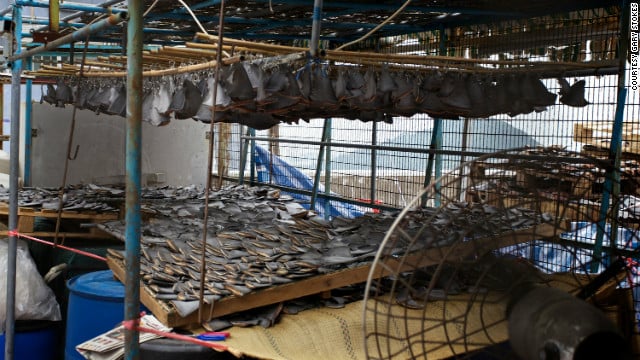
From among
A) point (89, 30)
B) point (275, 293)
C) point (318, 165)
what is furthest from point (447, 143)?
point (89, 30)

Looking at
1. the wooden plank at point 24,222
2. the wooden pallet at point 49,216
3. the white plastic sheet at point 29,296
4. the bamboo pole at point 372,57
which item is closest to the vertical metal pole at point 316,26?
the bamboo pole at point 372,57

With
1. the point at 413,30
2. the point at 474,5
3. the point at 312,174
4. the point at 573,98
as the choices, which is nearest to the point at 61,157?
the point at 312,174

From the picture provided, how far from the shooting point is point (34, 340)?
652 centimetres

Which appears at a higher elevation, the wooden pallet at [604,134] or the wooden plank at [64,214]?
the wooden pallet at [604,134]

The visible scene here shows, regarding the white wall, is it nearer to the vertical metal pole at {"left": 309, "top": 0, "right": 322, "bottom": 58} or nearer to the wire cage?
the wire cage

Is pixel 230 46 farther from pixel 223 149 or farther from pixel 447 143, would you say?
pixel 223 149

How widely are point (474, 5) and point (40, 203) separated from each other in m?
5.27

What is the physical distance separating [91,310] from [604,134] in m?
4.99

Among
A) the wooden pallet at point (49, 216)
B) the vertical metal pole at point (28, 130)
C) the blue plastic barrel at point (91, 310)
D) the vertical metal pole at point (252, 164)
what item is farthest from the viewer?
the vertical metal pole at point (252, 164)

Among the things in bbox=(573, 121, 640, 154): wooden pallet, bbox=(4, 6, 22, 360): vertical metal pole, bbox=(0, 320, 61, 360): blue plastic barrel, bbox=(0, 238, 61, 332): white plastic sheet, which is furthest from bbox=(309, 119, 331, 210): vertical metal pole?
bbox=(4, 6, 22, 360): vertical metal pole

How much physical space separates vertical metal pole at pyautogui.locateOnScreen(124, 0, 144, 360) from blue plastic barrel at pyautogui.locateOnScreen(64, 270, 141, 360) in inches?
78.5

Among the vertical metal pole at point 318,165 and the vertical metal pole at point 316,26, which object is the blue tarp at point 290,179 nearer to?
the vertical metal pole at point 318,165

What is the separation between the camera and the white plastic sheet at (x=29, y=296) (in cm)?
660

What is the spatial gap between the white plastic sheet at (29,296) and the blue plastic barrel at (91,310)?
1.26 m
